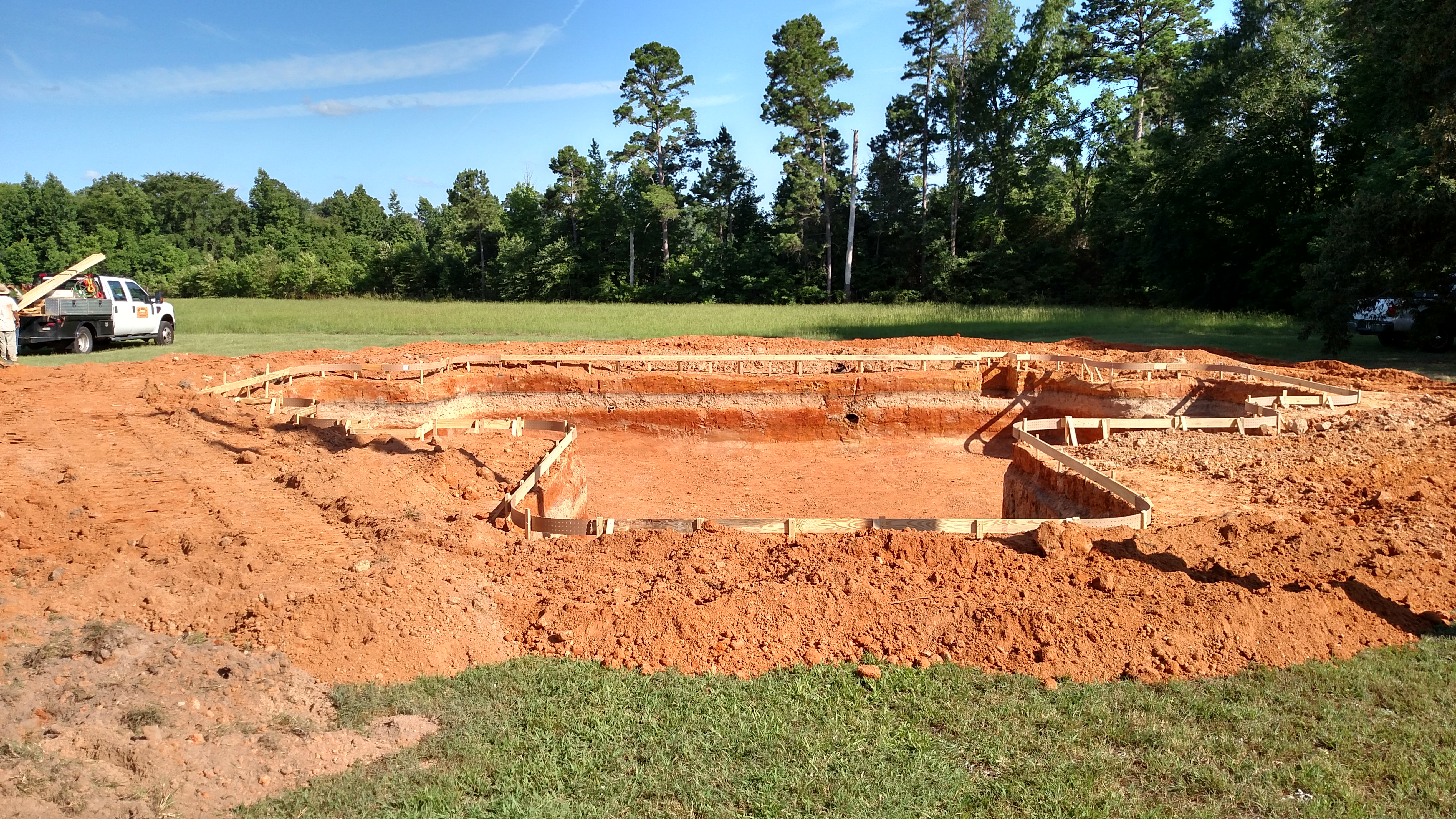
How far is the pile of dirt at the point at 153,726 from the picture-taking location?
11.4ft

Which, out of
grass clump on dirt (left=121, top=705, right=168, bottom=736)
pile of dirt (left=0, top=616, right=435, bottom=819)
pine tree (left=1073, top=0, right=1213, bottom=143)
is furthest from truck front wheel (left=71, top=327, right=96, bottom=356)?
pine tree (left=1073, top=0, right=1213, bottom=143)

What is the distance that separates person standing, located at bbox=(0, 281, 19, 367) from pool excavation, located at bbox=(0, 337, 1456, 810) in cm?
314

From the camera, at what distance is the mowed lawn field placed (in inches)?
800

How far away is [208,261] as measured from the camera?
64.6 m

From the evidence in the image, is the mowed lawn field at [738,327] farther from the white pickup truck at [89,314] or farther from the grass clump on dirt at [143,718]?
the grass clump on dirt at [143,718]

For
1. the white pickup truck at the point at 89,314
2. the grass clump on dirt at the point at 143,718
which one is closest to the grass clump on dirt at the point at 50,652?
the grass clump on dirt at the point at 143,718

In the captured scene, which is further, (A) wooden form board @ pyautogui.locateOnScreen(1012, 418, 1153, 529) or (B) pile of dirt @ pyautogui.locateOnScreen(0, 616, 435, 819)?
(A) wooden form board @ pyautogui.locateOnScreen(1012, 418, 1153, 529)

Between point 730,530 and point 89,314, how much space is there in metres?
20.6

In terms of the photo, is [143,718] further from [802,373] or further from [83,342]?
[83,342]

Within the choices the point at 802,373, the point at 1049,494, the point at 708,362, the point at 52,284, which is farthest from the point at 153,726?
the point at 52,284

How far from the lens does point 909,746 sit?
4047 mm

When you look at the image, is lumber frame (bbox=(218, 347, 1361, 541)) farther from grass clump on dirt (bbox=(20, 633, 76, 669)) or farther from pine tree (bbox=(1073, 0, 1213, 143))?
pine tree (bbox=(1073, 0, 1213, 143))

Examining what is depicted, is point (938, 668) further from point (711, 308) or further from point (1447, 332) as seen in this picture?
point (711, 308)

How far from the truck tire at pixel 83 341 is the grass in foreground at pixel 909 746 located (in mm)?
20790
